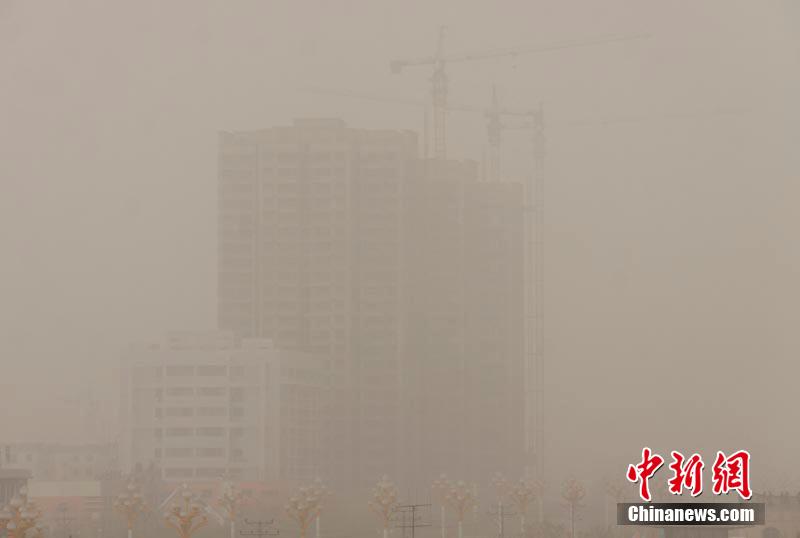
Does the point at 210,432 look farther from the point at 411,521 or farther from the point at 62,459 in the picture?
the point at 62,459

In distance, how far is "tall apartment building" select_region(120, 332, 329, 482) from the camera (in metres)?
124

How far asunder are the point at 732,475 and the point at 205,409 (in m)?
81.0

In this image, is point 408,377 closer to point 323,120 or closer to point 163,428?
point 323,120

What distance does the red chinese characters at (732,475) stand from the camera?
48312 millimetres

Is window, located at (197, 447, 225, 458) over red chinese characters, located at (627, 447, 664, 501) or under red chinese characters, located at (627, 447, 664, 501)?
over

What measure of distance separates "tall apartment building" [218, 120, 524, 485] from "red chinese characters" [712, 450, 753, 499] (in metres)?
102

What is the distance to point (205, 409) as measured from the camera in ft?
412

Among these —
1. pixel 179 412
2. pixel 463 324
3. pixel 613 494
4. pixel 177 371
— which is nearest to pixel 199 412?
pixel 179 412

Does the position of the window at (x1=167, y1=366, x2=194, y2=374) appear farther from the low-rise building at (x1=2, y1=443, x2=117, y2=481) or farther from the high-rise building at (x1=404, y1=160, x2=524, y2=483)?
the high-rise building at (x1=404, y1=160, x2=524, y2=483)

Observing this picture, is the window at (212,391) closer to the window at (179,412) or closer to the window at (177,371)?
the window at (179,412)

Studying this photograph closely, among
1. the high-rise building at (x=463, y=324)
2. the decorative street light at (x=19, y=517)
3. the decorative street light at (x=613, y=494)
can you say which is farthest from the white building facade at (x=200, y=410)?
the decorative street light at (x=19, y=517)

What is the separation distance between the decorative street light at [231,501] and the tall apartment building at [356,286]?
42227mm

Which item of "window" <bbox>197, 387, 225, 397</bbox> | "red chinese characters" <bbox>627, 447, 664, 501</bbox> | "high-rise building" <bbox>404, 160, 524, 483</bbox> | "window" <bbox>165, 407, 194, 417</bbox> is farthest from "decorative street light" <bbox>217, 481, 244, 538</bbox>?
"high-rise building" <bbox>404, 160, 524, 483</bbox>

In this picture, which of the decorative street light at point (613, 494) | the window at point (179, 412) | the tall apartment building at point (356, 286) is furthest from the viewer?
the tall apartment building at point (356, 286)
